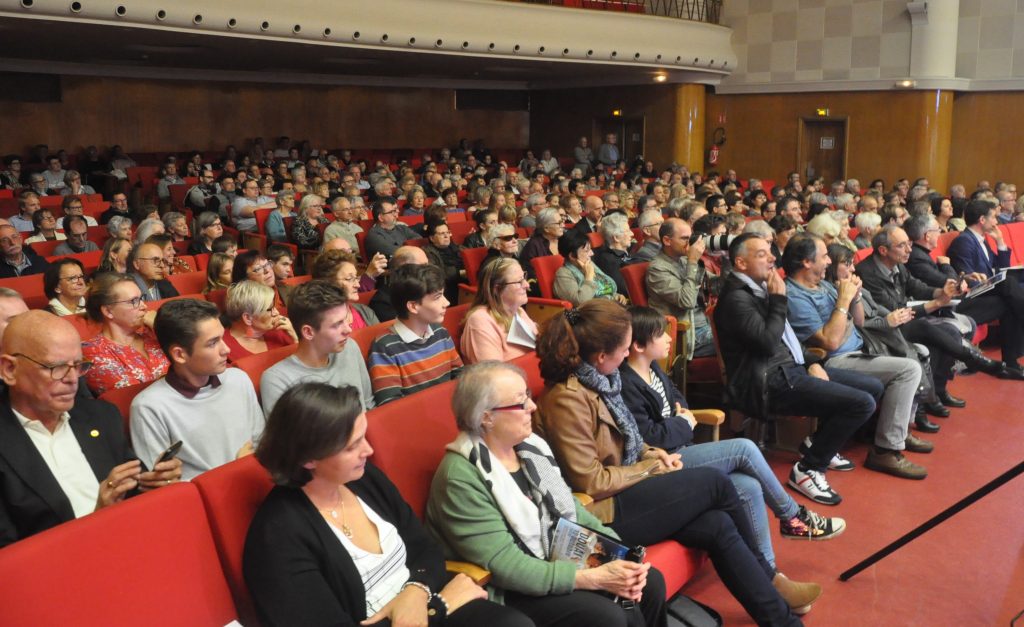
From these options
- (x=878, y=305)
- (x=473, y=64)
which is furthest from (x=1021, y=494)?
(x=473, y=64)

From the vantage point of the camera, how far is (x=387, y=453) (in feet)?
7.87

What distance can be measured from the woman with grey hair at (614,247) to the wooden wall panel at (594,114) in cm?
1014

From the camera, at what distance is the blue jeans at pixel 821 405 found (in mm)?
3678

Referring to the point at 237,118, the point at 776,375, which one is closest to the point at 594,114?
the point at 237,118

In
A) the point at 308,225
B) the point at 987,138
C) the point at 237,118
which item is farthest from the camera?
the point at 237,118

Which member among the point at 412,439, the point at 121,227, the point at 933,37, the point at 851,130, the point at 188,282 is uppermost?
the point at 933,37

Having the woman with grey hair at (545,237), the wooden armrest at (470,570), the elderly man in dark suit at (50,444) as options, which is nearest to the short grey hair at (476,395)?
the wooden armrest at (470,570)

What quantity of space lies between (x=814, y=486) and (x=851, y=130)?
37.5 feet

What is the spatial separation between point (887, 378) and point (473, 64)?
10726mm

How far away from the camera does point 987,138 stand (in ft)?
43.1

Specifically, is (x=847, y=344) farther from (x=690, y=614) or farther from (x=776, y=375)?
(x=690, y=614)

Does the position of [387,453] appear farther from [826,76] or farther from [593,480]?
[826,76]

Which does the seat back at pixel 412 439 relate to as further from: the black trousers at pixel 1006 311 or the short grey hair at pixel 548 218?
the black trousers at pixel 1006 311

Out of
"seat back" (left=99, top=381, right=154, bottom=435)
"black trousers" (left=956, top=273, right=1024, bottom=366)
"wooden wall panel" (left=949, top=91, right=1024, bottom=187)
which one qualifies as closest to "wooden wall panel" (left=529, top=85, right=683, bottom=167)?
"wooden wall panel" (left=949, top=91, right=1024, bottom=187)
